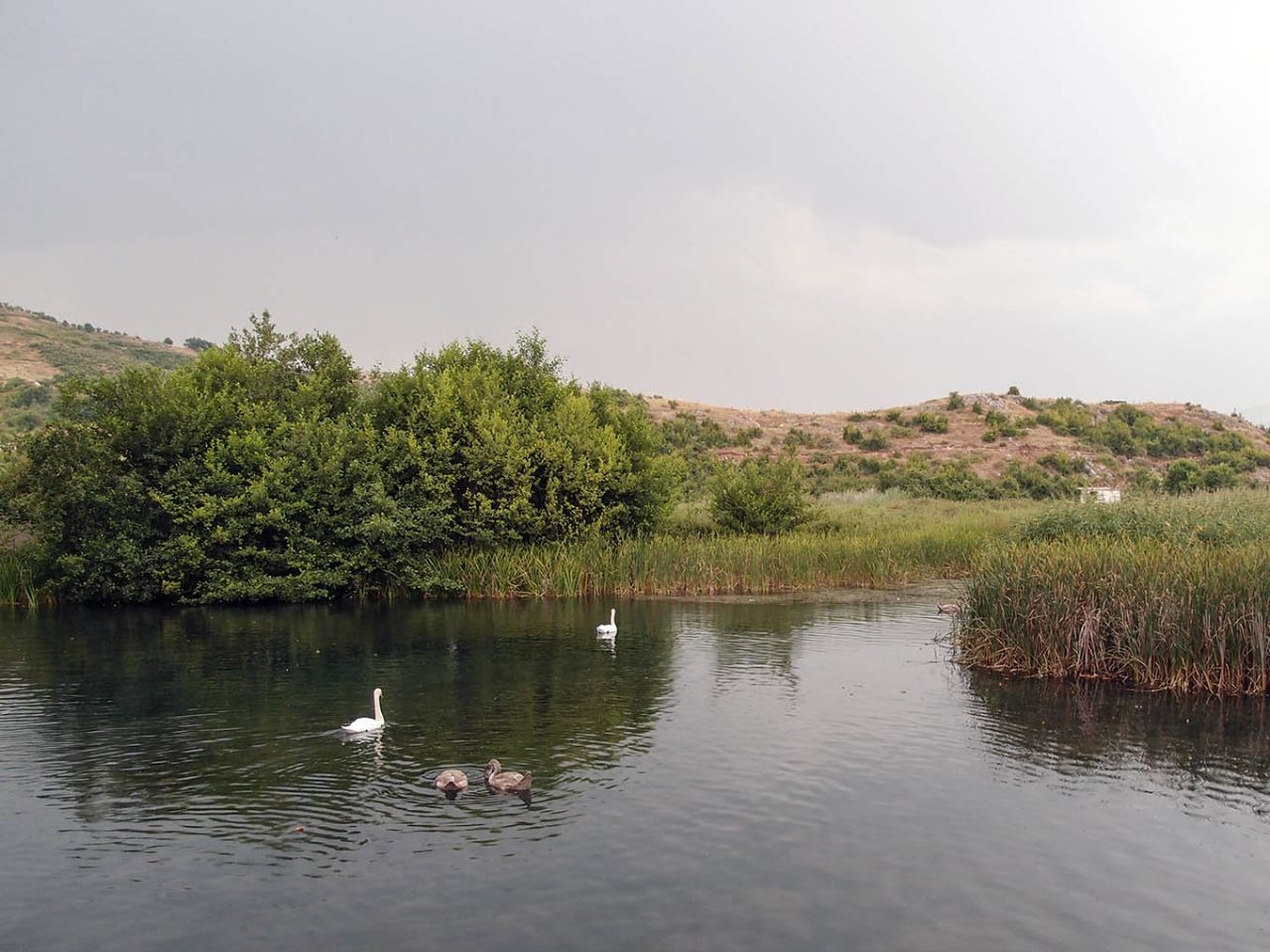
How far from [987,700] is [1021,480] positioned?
52.0 meters

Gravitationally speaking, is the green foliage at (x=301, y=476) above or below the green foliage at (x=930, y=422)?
below

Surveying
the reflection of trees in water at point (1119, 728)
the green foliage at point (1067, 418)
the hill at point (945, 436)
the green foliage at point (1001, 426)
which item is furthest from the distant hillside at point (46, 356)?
the green foliage at point (1067, 418)

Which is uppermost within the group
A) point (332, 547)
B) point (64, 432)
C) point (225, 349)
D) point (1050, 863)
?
point (225, 349)

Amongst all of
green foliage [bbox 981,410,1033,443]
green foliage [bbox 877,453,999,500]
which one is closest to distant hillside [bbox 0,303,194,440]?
green foliage [bbox 877,453,999,500]

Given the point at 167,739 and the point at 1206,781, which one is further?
the point at 167,739

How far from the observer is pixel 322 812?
462 inches

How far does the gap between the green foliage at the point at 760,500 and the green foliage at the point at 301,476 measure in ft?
9.25

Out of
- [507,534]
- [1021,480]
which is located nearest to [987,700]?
[507,534]

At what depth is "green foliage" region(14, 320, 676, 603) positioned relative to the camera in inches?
1195

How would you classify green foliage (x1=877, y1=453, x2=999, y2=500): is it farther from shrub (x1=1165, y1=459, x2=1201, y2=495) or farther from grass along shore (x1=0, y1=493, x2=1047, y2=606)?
grass along shore (x1=0, y1=493, x2=1047, y2=606)

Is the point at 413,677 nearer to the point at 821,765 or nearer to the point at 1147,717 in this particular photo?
the point at 821,765

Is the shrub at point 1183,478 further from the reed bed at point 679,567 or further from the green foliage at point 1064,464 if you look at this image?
the reed bed at point 679,567

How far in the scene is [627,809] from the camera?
12.0 metres

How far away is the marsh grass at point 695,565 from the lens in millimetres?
32219
